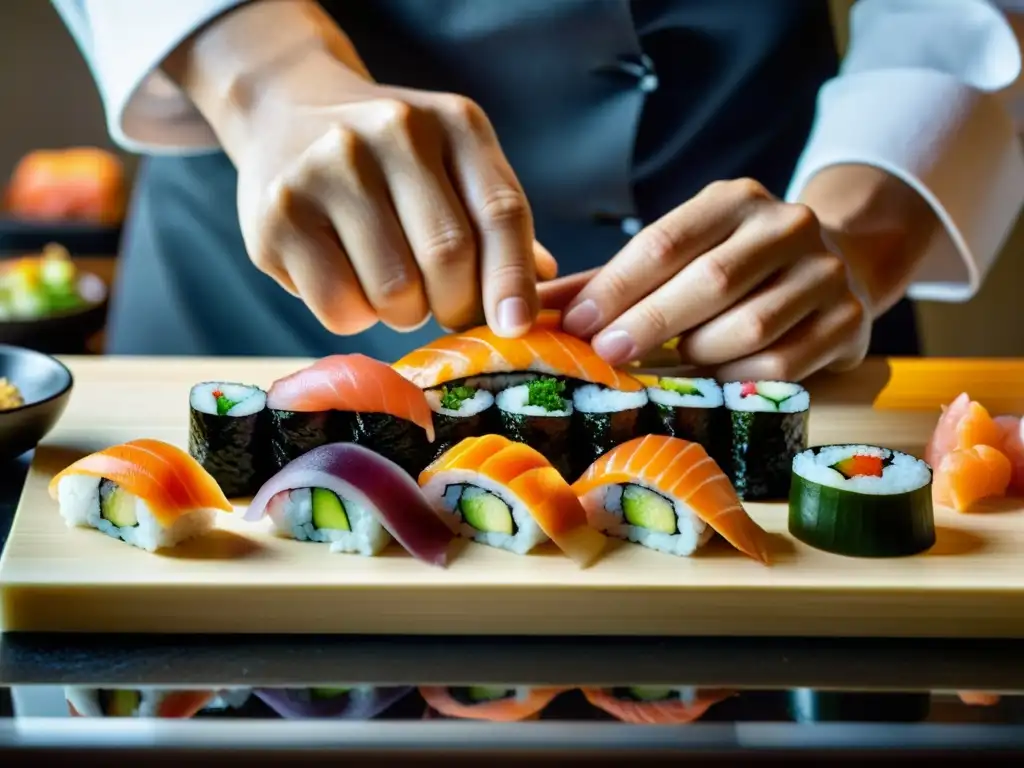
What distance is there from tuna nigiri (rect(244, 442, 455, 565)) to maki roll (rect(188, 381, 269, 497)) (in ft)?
0.44

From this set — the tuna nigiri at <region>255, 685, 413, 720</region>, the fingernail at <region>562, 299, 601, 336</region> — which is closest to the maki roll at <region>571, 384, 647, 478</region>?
the fingernail at <region>562, 299, 601, 336</region>

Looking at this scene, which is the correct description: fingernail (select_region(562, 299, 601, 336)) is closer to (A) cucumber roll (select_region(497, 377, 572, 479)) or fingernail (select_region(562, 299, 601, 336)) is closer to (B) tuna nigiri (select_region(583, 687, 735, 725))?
(A) cucumber roll (select_region(497, 377, 572, 479))

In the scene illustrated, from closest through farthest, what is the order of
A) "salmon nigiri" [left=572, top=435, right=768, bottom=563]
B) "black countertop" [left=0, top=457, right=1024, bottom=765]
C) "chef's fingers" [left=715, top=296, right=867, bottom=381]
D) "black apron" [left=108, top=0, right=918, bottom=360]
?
"black countertop" [left=0, top=457, right=1024, bottom=765] < "salmon nigiri" [left=572, top=435, right=768, bottom=563] < "chef's fingers" [left=715, top=296, right=867, bottom=381] < "black apron" [left=108, top=0, right=918, bottom=360]

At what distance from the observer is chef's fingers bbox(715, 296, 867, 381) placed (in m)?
1.77

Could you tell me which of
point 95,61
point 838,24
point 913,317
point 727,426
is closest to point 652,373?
point 727,426

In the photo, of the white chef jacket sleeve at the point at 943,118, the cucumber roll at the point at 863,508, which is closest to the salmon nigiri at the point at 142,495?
the cucumber roll at the point at 863,508

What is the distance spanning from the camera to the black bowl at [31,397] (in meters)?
1.54

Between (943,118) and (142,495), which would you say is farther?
(943,118)

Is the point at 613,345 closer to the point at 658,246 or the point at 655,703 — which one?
the point at 658,246

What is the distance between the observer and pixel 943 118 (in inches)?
79.9

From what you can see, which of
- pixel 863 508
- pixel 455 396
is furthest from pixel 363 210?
pixel 863 508

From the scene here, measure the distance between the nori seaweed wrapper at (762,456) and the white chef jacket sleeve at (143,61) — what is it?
3.41 feet

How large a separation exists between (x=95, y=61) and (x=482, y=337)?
2.98 feet

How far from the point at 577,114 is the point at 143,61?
810mm
